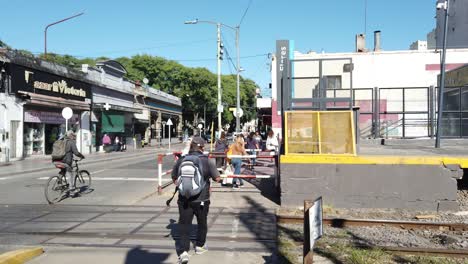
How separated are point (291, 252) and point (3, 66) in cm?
2345

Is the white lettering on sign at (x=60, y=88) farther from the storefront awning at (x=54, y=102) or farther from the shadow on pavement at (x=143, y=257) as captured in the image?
the shadow on pavement at (x=143, y=257)

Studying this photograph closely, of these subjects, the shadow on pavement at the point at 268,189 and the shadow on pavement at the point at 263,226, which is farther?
the shadow on pavement at the point at 268,189

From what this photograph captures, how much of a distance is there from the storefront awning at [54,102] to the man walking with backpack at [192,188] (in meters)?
23.4

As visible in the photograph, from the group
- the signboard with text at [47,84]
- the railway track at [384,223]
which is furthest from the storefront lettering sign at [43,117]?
the railway track at [384,223]

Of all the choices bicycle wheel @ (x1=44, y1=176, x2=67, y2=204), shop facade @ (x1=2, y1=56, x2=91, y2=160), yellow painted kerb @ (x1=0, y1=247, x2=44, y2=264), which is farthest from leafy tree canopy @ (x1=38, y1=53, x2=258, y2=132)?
yellow painted kerb @ (x1=0, y1=247, x2=44, y2=264)

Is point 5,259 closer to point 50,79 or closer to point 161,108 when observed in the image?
point 50,79

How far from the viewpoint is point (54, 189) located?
1146 cm

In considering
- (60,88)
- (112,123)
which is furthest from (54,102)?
(112,123)

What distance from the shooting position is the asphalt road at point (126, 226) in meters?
6.70

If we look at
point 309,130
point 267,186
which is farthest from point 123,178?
point 309,130

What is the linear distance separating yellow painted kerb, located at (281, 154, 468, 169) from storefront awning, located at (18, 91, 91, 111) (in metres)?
21.1

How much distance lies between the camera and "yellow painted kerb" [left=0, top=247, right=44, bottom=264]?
Result: 19.6ft

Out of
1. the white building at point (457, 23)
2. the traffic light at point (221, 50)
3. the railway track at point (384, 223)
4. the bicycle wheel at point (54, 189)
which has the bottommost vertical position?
the railway track at point (384, 223)

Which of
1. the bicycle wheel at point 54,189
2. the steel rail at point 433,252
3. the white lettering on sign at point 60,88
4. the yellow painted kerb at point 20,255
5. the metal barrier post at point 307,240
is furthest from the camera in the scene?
the white lettering on sign at point 60,88
